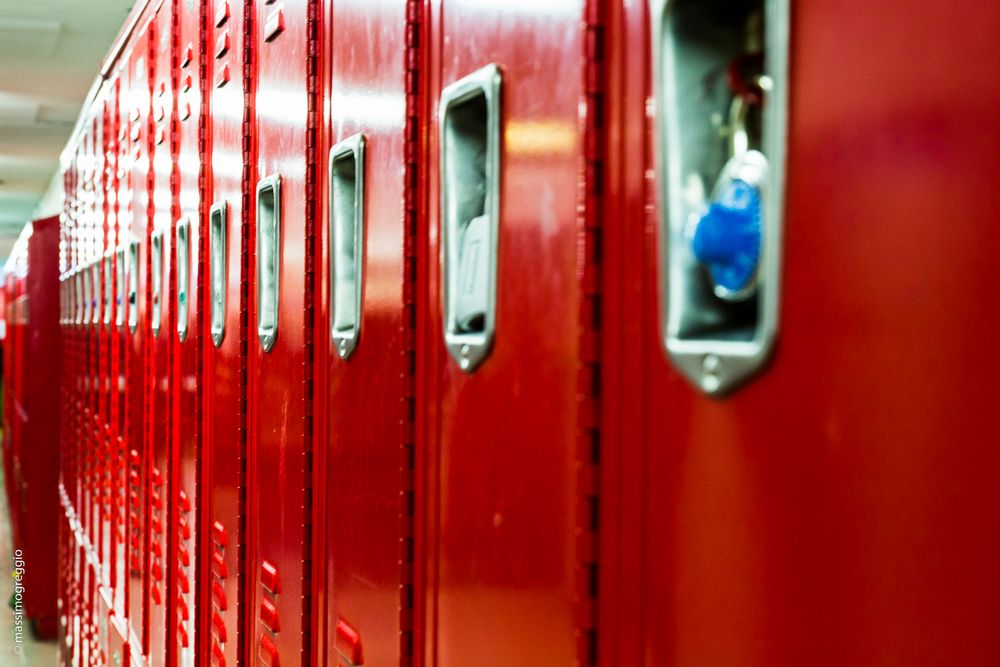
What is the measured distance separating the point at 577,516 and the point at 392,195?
2.24 ft

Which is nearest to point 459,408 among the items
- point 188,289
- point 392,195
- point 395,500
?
point 395,500

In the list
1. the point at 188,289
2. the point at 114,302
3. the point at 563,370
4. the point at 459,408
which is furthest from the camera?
the point at 114,302

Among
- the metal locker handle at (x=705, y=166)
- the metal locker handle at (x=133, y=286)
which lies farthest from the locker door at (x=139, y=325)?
the metal locker handle at (x=705, y=166)

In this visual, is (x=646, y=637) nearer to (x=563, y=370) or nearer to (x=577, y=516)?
(x=577, y=516)

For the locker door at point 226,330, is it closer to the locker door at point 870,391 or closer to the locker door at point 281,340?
the locker door at point 281,340

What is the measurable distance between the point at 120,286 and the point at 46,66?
3924 millimetres

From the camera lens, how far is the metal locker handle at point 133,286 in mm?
4105

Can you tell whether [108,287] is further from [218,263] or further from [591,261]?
[591,261]

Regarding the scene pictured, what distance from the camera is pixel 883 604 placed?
2.34 feet

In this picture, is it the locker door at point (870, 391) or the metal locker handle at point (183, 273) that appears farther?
the metal locker handle at point (183, 273)

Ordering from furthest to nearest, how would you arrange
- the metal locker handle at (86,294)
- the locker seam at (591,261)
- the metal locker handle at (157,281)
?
the metal locker handle at (86,294) → the metal locker handle at (157,281) → the locker seam at (591,261)

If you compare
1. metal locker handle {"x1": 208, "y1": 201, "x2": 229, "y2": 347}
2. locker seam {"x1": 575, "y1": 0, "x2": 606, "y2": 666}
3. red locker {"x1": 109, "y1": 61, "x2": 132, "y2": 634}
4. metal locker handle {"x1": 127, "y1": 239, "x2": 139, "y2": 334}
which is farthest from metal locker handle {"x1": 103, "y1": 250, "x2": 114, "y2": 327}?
locker seam {"x1": 575, "y1": 0, "x2": 606, "y2": 666}

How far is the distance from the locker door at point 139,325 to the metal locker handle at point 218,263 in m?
1.05

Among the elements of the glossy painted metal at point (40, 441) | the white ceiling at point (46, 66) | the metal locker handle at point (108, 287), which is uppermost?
the white ceiling at point (46, 66)
